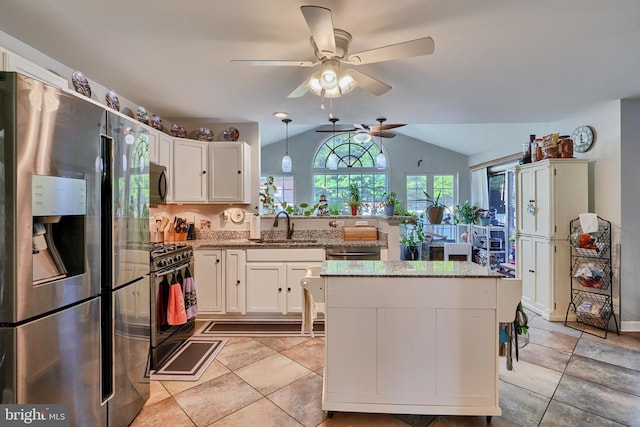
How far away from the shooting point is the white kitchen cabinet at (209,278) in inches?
134

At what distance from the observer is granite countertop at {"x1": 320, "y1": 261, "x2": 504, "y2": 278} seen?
1.79m

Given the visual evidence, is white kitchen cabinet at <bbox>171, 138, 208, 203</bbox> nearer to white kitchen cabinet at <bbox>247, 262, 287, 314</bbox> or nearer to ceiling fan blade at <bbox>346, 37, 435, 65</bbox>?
white kitchen cabinet at <bbox>247, 262, 287, 314</bbox>

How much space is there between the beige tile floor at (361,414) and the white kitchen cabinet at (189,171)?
1.71 metres

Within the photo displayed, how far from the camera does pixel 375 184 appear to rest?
808cm

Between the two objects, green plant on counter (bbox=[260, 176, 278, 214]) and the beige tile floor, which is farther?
green plant on counter (bbox=[260, 176, 278, 214])

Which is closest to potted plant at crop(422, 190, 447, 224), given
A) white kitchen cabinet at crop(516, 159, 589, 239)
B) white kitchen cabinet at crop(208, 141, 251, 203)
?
white kitchen cabinet at crop(516, 159, 589, 239)

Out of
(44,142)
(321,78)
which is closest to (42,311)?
(44,142)

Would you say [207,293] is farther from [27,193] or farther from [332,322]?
[27,193]

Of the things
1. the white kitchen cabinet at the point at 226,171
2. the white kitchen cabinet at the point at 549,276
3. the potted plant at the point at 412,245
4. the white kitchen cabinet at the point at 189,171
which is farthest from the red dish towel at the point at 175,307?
the potted plant at the point at 412,245

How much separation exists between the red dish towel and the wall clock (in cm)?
462

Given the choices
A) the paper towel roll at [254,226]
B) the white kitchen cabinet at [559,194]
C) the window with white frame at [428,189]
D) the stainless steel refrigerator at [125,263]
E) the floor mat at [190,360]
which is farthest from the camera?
the window with white frame at [428,189]

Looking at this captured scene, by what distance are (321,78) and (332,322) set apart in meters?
1.50

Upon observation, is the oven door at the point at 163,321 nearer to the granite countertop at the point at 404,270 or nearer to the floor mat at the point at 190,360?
the floor mat at the point at 190,360

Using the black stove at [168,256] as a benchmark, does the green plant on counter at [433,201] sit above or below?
above
